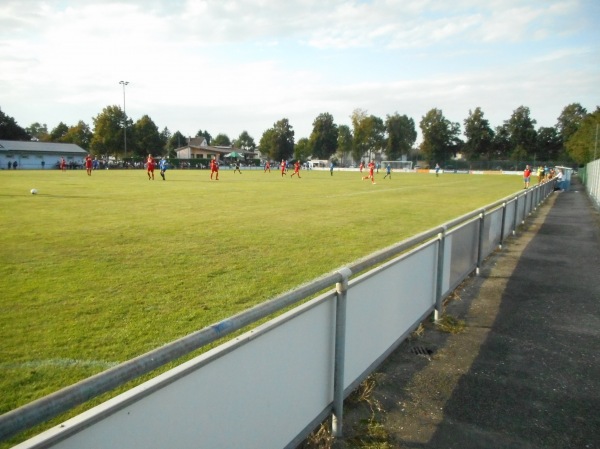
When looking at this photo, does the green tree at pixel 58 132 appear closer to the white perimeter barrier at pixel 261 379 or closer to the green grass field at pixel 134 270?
the green grass field at pixel 134 270

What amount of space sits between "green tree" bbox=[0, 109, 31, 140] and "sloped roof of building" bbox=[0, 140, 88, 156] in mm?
18145

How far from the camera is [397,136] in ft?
407

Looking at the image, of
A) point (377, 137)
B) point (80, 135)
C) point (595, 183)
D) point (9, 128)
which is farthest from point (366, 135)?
point (595, 183)

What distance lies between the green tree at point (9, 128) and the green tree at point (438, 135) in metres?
93.2

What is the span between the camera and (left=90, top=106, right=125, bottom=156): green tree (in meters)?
82.9

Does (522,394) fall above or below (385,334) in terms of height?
below

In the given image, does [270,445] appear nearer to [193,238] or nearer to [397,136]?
[193,238]

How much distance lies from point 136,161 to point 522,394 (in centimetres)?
8636

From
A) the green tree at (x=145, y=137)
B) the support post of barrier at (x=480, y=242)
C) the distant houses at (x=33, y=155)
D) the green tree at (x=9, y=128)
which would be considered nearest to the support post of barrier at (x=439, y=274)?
the support post of barrier at (x=480, y=242)

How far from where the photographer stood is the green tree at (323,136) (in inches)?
5084

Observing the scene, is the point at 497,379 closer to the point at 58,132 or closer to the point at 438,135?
the point at 438,135

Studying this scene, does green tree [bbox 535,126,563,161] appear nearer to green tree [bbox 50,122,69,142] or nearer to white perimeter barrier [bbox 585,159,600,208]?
white perimeter barrier [bbox 585,159,600,208]

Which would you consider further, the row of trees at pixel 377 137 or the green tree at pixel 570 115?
the green tree at pixel 570 115

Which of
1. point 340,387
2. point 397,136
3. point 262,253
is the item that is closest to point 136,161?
point 397,136
